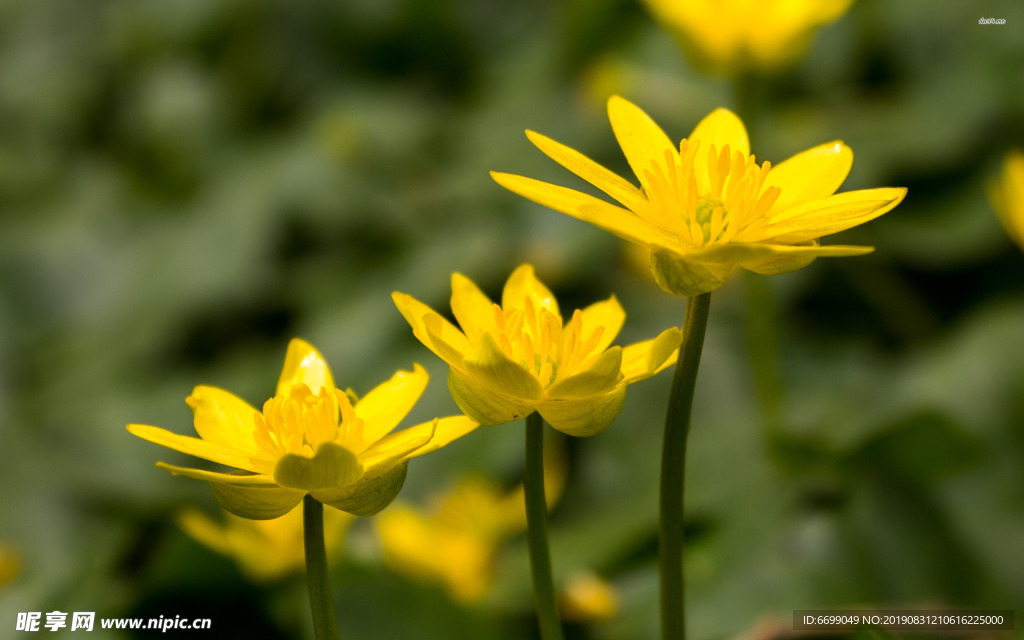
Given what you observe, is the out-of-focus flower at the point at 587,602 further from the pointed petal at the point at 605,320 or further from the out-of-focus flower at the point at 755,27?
the out-of-focus flower at the point at 755,27

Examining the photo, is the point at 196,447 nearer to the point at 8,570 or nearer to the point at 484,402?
the point at 484,402

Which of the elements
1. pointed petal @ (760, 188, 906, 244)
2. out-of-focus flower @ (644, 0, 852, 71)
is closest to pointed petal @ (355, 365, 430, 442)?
pointed petal @ (760, 188, 906, 244)

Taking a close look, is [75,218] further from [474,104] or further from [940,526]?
[940,526]

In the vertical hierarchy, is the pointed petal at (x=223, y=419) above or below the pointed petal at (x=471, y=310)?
below

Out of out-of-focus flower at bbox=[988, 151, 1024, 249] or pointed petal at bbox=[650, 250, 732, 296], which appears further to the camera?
out-of-focus flower at bbox=[988, 151, 1024, 249]

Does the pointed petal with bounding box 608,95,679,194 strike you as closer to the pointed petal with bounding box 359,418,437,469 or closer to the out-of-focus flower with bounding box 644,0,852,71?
the pointed petal with bounding box 359,418,437,469

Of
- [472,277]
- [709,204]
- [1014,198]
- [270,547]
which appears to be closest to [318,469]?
[709,204]

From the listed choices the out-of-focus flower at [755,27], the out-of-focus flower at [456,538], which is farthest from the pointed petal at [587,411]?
the out-of-focus flower at [755,27]
